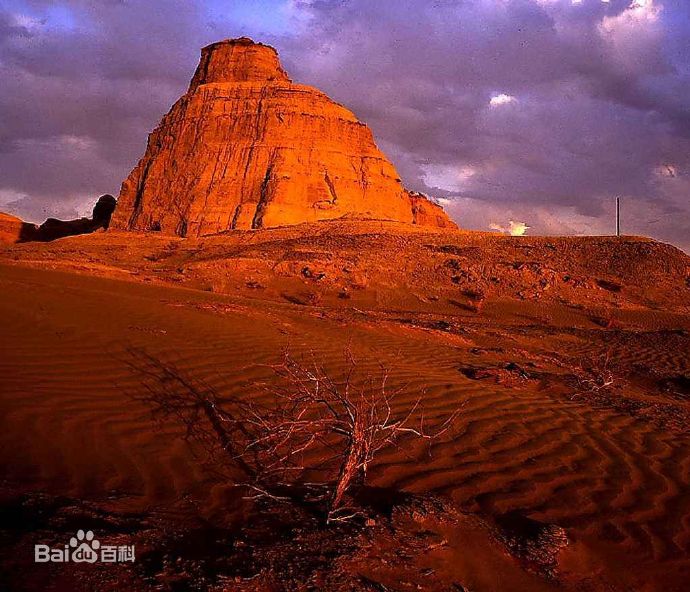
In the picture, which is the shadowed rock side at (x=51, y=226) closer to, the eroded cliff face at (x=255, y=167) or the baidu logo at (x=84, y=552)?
the eroded cliff face at (x=255, y=167)

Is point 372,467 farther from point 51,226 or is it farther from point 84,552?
point 51,226

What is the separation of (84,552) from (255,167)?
50139 millimetres

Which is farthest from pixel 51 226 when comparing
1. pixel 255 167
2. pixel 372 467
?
pixel 372 467

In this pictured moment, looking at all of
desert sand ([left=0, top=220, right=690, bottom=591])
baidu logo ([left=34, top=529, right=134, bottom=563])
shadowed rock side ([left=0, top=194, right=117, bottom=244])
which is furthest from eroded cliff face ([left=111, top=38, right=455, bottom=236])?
baidu logo ([left=34, top=529, right=134, bottom=563])

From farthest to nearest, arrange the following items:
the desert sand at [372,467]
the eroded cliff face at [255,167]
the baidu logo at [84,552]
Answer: the eroded cliff face at [255,167]
the desert sand at [372,467]
the baidu logo at [84,552]

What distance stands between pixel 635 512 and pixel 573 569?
1012 mm

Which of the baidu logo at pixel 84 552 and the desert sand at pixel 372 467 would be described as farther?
the desert sand at pixel 372 467

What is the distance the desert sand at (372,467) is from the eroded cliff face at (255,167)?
123 feet

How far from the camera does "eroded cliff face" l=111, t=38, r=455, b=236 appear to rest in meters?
48.1

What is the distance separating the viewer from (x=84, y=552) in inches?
88.9

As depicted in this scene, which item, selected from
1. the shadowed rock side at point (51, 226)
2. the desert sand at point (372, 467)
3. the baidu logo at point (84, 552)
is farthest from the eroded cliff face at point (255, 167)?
the baidu logo at point (84, 552)

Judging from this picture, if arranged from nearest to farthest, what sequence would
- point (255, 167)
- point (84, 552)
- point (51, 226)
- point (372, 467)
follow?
point (84, 552)
point (372, 467)
point (255, 167)
point (51, 226)

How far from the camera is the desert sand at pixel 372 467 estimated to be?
93.4 inches

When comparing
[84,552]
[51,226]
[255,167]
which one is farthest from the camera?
[51,226]
